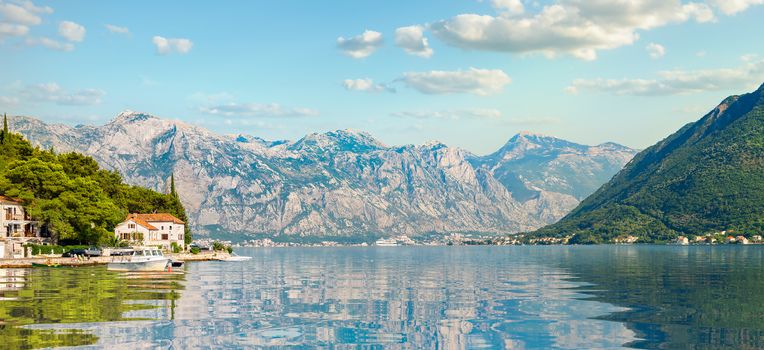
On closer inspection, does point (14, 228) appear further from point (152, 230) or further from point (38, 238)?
point (152, 230)

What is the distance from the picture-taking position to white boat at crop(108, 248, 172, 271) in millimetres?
111562

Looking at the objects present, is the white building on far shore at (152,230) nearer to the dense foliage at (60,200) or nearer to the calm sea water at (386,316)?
the dense foliage at (60,200)

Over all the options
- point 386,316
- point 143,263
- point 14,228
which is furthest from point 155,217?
point 386,316

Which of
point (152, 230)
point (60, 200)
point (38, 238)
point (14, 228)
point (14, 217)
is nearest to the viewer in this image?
point (14, 217)

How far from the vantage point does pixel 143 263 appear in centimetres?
11494

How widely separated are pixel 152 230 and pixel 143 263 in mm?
71893

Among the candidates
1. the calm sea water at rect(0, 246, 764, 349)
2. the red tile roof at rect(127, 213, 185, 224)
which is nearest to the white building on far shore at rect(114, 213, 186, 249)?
the red tile roof at rect(127, 213, 185, 224)

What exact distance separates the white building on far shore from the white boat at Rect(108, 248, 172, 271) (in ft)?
182

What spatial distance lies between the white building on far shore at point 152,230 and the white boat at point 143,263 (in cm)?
5561

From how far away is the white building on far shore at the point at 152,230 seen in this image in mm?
177125

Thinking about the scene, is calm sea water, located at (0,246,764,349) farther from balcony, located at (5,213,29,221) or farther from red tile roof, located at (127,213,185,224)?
red tile roof, located at (127,213,185,224)

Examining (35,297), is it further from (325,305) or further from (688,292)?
(688,292)

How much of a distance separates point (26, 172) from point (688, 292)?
4933 inches

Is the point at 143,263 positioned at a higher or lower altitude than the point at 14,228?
lower
